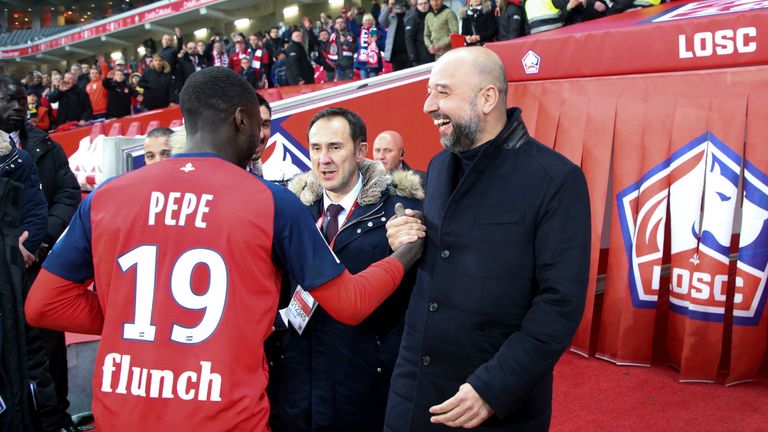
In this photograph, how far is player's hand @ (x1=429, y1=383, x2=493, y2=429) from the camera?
1649 millimetres

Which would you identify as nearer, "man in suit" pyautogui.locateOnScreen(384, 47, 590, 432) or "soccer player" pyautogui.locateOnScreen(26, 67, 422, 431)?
"soccer player" pyautogui.locateOnScreen(26, 67, 422, 431)

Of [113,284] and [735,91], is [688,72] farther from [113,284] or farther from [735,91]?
[113,284]

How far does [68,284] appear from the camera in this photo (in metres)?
1.69

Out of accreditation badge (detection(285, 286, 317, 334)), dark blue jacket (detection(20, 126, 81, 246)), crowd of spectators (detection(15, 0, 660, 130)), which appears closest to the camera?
accreditation badge (detection(285, 286, 317, 334))

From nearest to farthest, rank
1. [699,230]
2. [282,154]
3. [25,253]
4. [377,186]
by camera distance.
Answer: [377,186]
[25,253]
[699,230]
[282,154]

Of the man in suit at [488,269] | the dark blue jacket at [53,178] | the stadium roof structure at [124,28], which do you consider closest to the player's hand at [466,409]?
the man in suit at [488,269]

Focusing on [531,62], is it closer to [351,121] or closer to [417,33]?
[351,121]

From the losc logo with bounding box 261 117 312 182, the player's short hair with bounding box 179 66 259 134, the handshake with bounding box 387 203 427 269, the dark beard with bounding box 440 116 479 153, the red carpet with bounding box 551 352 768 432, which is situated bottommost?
the red carpet with bounding box 551 352 768 432

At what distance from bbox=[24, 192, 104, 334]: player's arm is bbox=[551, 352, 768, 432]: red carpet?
8.94 feet

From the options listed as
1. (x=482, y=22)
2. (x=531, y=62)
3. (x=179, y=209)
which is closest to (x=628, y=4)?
(x=531, y=62)

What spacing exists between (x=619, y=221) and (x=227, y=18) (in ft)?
82.2

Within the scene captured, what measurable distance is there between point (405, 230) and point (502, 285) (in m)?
0.35

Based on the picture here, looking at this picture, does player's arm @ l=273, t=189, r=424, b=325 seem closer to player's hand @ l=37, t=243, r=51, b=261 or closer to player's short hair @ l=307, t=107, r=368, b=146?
player's short hair @ l=307, t=107, r=368, b=146

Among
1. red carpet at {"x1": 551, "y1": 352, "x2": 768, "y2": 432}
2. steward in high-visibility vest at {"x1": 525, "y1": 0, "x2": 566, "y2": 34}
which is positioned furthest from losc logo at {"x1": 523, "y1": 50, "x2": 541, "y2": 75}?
red carpet at {"x1": 551, "y1": 352, "x2": 768, "y2": 432}
